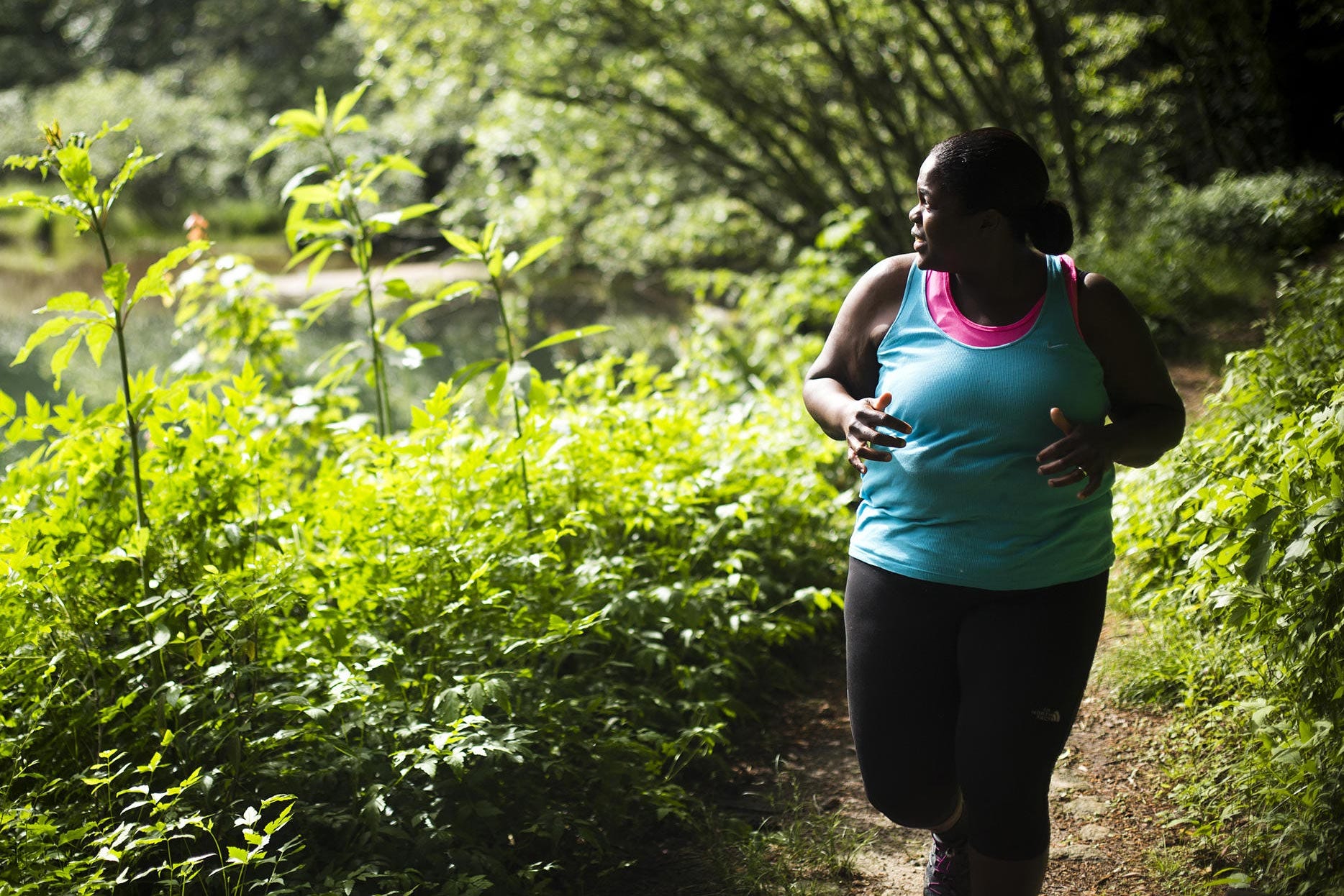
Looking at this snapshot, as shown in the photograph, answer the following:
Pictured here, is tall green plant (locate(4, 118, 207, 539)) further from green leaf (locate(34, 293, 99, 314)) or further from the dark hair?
the dark hair

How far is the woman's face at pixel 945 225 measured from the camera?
6.72 feet

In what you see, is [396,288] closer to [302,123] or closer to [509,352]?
[509,352]

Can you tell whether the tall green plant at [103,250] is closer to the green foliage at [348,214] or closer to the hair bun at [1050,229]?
the green foliage at [348,214]

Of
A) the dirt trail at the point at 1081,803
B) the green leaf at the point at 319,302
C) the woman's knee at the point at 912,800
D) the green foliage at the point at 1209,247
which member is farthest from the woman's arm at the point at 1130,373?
the green foliage at the point at 1209,247

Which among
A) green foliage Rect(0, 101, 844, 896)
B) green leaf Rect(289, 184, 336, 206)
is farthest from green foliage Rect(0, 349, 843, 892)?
green leaf Rect(289, 184, 336, 206)

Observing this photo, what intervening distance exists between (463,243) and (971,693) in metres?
2.10

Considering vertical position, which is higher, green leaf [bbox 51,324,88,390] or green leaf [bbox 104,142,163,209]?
green leaf [bbox 104,142,163,209]

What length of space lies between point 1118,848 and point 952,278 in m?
1.53

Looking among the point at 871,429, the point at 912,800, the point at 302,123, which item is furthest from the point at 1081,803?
the point at 302,123

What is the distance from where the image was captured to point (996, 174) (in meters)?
2.03

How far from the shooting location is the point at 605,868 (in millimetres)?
2836

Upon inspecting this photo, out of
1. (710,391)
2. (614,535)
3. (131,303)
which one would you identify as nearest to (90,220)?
(131,303)

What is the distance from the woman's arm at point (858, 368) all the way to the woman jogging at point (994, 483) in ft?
0.04

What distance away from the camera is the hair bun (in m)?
2.10
